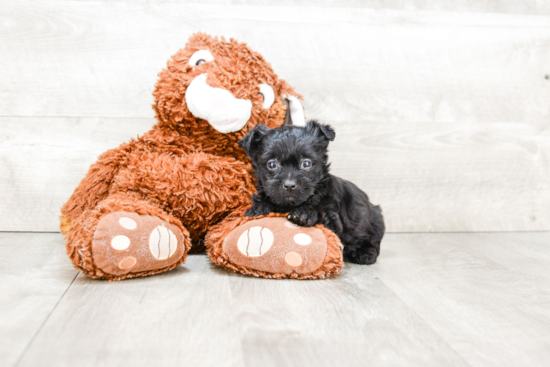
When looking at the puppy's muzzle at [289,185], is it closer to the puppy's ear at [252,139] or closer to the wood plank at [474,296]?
the puppy's ear at [252,139]

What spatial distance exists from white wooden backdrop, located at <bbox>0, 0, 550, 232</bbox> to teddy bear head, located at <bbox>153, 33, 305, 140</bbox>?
427 millimetres

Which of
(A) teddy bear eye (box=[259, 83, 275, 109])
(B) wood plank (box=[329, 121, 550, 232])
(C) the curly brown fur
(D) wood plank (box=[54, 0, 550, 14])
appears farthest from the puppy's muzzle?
(D) wood plank (box=[54, 0, 550, 14])

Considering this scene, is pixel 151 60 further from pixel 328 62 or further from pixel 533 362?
pixel 533 362

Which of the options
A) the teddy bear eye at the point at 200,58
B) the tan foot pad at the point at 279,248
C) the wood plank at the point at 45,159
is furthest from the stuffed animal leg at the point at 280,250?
the wood plank at the point at 45,159

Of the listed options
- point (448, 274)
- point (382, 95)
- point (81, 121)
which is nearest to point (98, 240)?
point (81, 121)

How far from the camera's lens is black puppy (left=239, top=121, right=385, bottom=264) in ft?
4.87

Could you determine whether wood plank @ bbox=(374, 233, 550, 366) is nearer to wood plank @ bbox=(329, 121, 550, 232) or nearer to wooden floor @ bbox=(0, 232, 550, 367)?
wooden floor @ bbox=(0, 232, 550, 367)

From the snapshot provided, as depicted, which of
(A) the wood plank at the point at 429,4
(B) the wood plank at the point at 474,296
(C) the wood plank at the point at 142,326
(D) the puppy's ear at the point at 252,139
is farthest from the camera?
(A) the wood plank at the point at 429,4

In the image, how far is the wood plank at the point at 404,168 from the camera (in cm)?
216

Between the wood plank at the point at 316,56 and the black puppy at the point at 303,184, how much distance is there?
28.3 inches

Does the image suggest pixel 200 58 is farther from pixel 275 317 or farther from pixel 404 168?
pixel 404 168

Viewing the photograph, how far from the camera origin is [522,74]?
7.96ft

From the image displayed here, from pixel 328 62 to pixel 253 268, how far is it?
1.26 metres

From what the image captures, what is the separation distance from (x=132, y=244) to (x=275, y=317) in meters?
0.52
